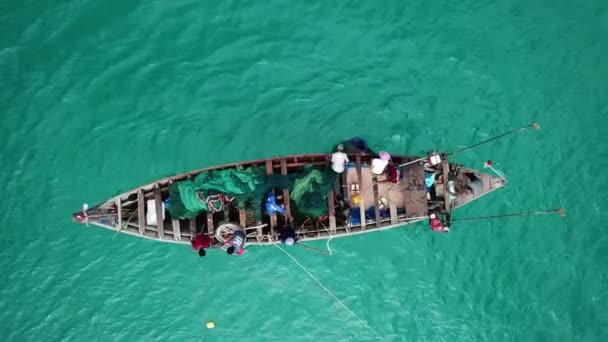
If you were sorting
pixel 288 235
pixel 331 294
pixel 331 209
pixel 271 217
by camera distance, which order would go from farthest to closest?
pixel 331 294 → pixel 331 209 → pixel 271 217 → pixel 288 235

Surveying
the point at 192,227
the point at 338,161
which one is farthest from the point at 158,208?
the point at 338,161

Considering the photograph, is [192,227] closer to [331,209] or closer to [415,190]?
[331,209]

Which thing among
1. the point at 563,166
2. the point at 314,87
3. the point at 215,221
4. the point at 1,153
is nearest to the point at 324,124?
the point at 314,87

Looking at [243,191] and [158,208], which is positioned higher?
[243,191]

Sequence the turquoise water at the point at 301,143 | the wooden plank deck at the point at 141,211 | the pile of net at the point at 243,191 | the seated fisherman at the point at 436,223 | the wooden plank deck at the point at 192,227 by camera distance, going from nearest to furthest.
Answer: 1. the pile of net at the point at 243,191
2. the wooden plank deck at the point at 141,211
3. the wooden plank deck at the point at 192,227
4. the seated fisherman at the point at 436,223
5. the turquoise water at the point at 301,143

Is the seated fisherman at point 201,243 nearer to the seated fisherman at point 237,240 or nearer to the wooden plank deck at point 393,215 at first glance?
the seated fisherman at point 237,240

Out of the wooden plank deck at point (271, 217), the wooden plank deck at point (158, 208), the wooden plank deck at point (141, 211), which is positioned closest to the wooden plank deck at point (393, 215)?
the wooden plank deck at point (271, 217)
